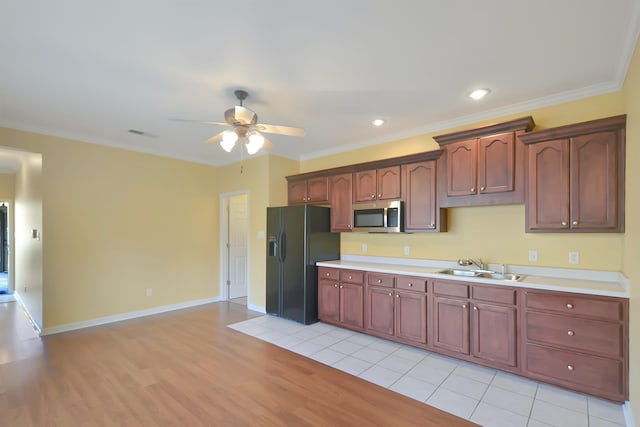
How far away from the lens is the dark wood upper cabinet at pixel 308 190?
15.4 ft

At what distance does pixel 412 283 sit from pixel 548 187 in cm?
161

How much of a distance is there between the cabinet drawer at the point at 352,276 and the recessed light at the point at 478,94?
7.71 ft

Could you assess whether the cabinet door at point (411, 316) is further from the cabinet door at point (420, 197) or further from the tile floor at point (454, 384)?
the cabinet door at point (420, 197)

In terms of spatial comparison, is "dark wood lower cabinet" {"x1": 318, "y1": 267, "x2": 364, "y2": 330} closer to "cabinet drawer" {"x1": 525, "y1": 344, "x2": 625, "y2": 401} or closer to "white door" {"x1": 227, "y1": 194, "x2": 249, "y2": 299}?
"cabinet drawer" {"x1": 525, "y1": 344, "x2": 625, "y2": 401}

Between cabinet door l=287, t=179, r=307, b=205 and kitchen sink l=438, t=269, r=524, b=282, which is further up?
cabinet door l=287, t=179, r=307, b=205

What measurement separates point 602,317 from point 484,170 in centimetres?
158

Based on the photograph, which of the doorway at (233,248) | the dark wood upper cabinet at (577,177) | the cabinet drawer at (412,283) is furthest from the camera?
the doorway at (233,248)

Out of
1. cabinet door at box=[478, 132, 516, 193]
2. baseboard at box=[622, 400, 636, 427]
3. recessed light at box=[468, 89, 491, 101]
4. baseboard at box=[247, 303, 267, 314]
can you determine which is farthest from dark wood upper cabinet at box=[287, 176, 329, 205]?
baseboard at box=[622, 400, 636, 427]

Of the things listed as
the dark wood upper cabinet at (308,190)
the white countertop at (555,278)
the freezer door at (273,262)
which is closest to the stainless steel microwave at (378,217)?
the white countertop at (555,278)

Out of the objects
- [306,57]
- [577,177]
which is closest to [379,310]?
[577,177]

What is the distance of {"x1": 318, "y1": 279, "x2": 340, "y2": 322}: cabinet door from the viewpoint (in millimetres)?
4199

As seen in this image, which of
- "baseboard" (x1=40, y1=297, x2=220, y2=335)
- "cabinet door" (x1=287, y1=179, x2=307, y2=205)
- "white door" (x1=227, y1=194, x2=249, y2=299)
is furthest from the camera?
"white door" (x1=227, y1=194, x2=249, y2=299)

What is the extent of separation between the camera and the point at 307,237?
4.38m

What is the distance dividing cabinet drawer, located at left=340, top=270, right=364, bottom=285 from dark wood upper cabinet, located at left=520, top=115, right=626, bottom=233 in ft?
6.32
